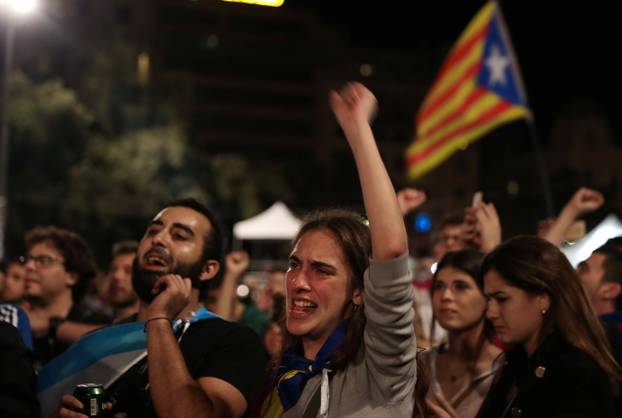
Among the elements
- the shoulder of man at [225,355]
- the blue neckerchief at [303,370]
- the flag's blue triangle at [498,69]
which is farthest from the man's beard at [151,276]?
the flag's blue triangle at [498,69]

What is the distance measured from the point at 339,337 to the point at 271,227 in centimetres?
1465

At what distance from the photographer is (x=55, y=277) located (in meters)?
5.25

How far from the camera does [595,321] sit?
130 inches

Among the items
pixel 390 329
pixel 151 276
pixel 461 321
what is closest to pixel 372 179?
pixel 390 329

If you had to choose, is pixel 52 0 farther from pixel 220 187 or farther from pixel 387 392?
pixel 387 392

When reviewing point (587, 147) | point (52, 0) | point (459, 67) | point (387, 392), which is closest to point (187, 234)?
point (387, 392)

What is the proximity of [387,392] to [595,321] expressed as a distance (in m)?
1.15

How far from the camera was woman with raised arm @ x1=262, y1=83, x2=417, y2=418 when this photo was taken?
8.25ft

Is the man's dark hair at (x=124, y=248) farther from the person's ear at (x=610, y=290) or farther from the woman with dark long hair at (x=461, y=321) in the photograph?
the person's ear at (x=610, y=290)

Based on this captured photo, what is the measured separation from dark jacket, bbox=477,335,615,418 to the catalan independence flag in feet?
25.8

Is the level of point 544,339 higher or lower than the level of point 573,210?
lower

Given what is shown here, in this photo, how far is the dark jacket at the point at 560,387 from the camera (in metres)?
3.01

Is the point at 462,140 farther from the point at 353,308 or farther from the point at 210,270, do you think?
the point at 353,308

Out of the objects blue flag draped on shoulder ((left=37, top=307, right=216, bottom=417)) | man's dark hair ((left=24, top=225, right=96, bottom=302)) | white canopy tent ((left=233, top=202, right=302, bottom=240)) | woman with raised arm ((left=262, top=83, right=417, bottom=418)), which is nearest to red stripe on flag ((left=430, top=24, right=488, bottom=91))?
white canopy tent ((left=233, top=202, right=302, bottom=240))
